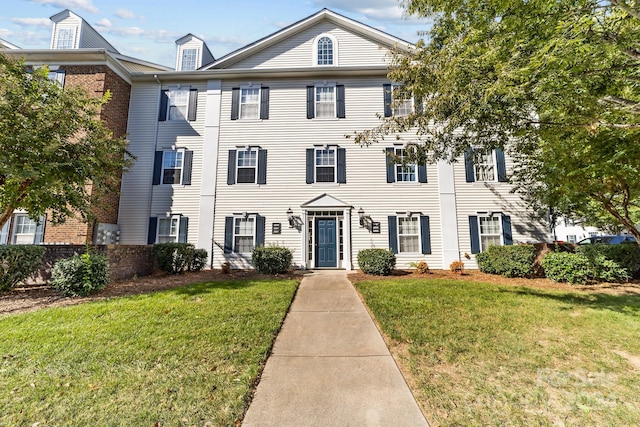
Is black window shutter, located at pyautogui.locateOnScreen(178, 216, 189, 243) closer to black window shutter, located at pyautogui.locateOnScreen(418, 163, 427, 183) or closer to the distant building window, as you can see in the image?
the distant building window

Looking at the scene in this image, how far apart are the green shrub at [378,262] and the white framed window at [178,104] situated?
1028cm

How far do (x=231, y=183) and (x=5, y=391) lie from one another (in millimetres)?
9783

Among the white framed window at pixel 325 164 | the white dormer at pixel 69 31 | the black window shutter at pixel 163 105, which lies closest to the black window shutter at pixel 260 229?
the white framed window at pixel 325 164

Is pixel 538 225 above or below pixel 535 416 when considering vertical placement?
above

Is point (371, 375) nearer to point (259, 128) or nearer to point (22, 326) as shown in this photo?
point (22, 326)

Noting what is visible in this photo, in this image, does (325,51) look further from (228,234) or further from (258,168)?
(228,234)

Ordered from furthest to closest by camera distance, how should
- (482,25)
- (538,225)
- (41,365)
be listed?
(538,225) → (482,25) → (41,365)

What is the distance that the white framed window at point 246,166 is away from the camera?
40.3 feet

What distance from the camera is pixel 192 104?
12.9 m

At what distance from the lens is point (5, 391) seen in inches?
118

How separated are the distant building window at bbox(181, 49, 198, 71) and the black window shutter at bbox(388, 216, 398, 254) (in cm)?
1264

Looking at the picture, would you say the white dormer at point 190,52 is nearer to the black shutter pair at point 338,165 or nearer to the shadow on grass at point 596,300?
the black shutter pair at point 338,165

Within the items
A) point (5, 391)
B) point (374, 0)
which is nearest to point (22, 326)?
point (5, 391)

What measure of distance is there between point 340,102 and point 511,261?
9238 millimetres
